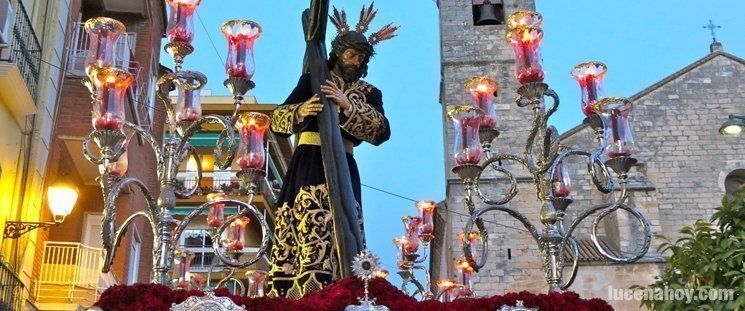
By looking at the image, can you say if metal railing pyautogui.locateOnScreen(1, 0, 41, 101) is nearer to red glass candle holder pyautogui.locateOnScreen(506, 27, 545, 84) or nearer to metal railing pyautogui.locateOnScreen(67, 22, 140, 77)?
metal railing pyautogui.locateOnScreen(67, 22, 140, 77)

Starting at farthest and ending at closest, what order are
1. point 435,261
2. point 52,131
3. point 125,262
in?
point 435,261 < point 125,262 < point 52,131

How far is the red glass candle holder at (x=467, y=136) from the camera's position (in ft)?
20.0

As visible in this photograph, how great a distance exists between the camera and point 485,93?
7043mm

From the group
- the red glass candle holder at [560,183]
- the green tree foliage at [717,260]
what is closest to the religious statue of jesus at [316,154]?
the red glass candle holder at [560,183]

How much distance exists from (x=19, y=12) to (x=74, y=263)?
371 centimetres

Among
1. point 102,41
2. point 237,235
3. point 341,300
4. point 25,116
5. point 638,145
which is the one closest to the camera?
point 341,300

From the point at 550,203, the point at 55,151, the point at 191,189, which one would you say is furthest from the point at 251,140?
the point at 55,151

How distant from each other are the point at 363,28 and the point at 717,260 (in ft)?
10.4

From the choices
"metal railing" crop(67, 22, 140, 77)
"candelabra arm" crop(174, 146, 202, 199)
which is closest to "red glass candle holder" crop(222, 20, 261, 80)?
"candelabra arm" crop(174, 146, 202, 199)

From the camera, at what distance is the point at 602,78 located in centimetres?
666

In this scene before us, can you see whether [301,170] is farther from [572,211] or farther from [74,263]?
[572,211]

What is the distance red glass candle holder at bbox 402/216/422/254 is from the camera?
9.46m

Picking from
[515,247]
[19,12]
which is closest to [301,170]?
[19,12]

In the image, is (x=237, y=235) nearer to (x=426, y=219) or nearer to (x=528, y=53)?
(x=426, y=219)
